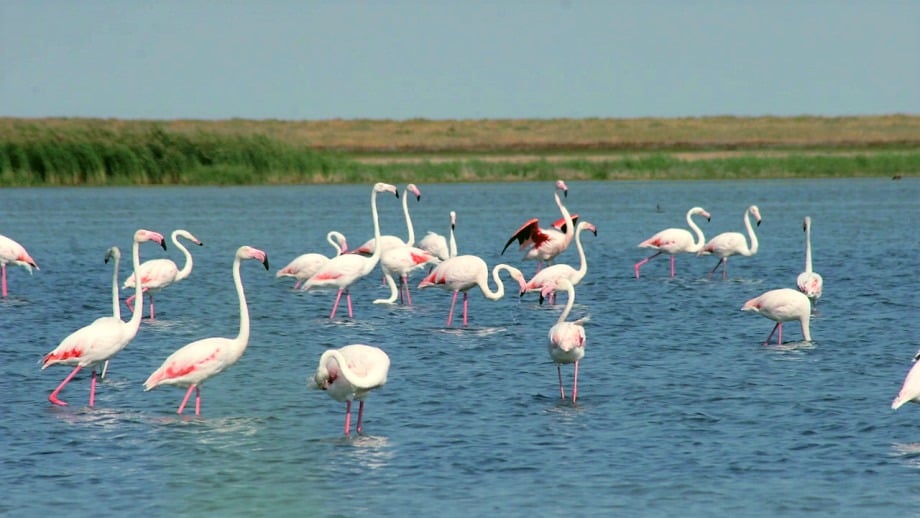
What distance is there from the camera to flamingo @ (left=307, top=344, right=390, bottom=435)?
9.77 metres

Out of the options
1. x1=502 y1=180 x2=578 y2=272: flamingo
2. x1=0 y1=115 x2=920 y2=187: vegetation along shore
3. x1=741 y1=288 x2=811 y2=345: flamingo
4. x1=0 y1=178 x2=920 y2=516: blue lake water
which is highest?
x1=0 y1=115 x2=920 y2=187: vegetation along shore

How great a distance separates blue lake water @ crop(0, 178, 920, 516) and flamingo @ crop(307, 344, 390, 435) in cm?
37

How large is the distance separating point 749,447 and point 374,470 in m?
2.66

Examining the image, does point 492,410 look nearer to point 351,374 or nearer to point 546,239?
point 351,374

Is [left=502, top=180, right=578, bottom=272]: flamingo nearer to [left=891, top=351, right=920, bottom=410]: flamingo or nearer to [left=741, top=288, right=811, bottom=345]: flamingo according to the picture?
[left=741, top=288, right=811, bottom=345]: flamingo

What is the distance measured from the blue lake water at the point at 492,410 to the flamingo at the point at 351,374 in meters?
0.37

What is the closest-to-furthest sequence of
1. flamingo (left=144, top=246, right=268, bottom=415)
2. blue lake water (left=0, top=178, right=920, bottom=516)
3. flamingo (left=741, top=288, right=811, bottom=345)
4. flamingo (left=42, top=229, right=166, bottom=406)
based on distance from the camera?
blue lake water (left=0, top=178, right=920, bottom=516) → flamingo (left=144, top=246, right=268, bottom=415) → flamingo (left=42, top=229, right=166, bottom=406) → flamingo (left=741, top=288, right=811, bottom=345)

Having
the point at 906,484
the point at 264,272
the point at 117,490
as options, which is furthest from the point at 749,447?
the point at 264,272

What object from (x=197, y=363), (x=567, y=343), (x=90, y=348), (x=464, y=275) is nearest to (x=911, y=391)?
(x=567, y=343)

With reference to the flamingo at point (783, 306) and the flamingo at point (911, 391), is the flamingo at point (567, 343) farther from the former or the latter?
the flamingo at point (783, 306)

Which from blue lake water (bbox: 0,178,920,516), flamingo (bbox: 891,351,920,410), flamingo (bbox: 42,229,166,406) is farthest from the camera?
flamingo (bbox: 42,229,166,406)

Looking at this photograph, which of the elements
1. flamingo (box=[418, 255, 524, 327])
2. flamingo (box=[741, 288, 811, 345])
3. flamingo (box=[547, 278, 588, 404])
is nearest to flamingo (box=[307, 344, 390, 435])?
flamingo (box=[547, 278, 588, 404])

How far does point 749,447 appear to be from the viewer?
9.58 m

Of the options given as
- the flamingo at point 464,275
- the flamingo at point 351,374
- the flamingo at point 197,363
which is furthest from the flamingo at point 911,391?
the flamingo at point 464,275
